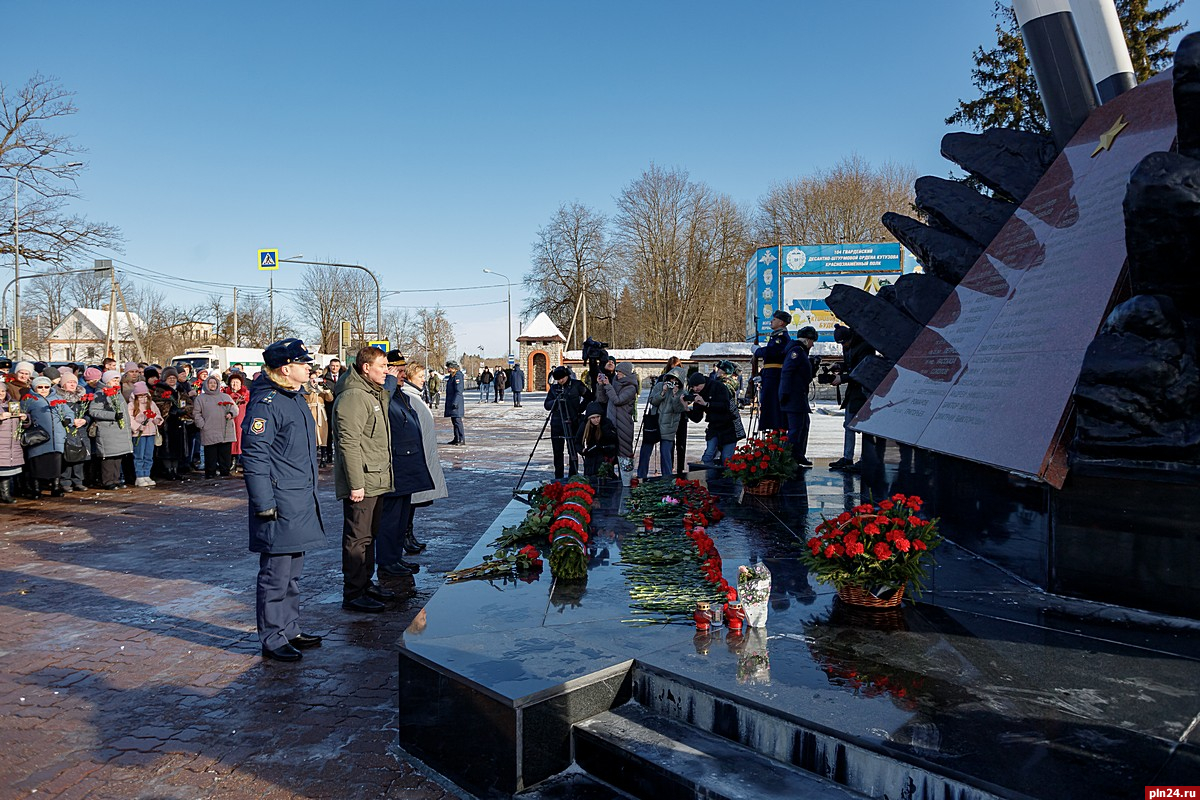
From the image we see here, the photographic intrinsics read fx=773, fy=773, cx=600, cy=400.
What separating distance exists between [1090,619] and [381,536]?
16.7 ft

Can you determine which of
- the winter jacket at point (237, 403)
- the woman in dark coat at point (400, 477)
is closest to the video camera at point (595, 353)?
the woman in dark coat at point (400, 477)

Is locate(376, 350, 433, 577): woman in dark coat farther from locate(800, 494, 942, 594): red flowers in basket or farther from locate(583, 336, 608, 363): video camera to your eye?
locate(583, 336, 608, 363): video camera

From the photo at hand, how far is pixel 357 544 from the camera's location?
5.79 meters

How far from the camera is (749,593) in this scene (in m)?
3.99

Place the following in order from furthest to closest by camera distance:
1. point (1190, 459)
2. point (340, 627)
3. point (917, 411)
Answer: point (917, 411) → point (340, 627) → point (1190, 459)

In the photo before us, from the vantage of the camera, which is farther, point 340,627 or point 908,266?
point 908,266

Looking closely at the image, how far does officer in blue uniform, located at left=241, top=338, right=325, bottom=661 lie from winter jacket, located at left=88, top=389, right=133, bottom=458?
7.92 m

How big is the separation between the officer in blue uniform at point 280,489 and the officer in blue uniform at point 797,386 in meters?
6.03

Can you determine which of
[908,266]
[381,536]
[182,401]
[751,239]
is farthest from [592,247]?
[381,536]

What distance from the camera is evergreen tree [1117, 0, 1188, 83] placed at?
22641 millimetres

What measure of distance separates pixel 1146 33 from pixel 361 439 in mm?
27588

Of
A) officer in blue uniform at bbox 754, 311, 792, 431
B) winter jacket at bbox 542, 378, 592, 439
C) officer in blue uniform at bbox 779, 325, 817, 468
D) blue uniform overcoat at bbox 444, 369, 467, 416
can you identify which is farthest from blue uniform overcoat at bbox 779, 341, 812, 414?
blue uniform overcoat at bbox 444, 369, 467, 416

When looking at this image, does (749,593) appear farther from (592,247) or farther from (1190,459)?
(592,247)

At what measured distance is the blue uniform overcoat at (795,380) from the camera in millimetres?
9477
